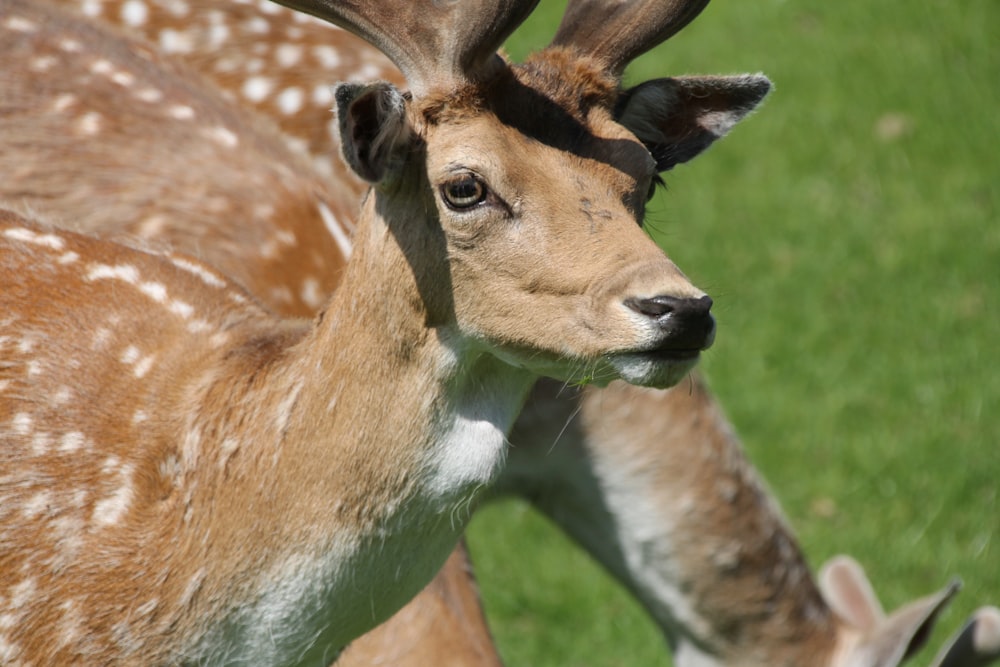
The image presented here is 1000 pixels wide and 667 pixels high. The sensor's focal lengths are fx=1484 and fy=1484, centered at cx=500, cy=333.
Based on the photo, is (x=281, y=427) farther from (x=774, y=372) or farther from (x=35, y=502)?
(x=774, y=372)

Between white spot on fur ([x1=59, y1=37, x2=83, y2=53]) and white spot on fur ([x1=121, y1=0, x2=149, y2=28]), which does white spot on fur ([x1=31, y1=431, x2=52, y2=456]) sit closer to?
white spot on fur ([x1=59, y1=37, x2=83, y2=53])

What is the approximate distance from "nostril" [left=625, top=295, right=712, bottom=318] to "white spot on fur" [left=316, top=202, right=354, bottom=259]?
1.91 metres

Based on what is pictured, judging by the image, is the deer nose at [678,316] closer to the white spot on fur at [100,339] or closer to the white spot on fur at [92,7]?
the white spot on fur at [100,339]

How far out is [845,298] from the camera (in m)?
7.65

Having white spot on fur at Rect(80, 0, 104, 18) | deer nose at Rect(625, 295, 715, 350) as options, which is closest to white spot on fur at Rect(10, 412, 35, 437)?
deer nose at Rect(625, 295, 715, 350)

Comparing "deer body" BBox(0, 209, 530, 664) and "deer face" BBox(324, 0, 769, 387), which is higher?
"deer face" BBox(324, 0, 769, 387)

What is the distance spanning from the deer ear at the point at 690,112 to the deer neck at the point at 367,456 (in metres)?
0.75

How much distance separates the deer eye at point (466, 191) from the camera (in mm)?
2863

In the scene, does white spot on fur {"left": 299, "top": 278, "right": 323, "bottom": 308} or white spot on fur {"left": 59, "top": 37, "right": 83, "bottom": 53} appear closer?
white spot on fur {"left": 299, "top": 278, "right": 323, "bottom": 308}

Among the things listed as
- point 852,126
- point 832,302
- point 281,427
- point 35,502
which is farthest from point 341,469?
point 852,126

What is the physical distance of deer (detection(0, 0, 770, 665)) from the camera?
112 inches

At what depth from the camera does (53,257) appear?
3492mm

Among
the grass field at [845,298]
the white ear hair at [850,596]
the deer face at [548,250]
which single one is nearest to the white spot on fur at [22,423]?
the deer face at [548,250]

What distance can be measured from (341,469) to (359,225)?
53 centimetres
